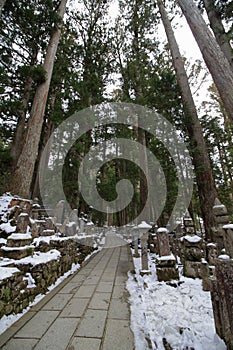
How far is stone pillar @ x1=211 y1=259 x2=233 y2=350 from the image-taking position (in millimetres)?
1373

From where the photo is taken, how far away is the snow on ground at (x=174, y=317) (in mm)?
1554

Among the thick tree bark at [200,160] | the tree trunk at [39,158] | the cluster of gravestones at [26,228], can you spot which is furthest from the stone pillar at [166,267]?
the tree trunk at [39,158]

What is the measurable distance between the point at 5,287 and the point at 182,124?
7.30 metres

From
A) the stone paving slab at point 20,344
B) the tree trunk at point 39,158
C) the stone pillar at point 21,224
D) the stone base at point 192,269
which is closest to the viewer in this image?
the stone paving slab at point 20,344

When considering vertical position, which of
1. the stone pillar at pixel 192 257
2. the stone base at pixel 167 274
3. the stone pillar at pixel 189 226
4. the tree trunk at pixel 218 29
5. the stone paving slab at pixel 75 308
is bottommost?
the stone paving slab at pixel 75 308

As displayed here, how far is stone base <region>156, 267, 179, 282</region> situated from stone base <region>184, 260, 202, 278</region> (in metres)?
0.30

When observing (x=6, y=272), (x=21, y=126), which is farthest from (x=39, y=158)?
(x=6, y=272)

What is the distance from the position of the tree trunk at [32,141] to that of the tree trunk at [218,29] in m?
5.70

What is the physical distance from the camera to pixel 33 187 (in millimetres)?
9320

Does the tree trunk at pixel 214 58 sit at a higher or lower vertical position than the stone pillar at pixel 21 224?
higher

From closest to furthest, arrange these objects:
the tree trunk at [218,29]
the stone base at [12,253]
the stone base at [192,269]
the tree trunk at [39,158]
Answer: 1. the stone base at [12,253]
2. the stone base at [192,269]
3. the tree trunk at [218,29]
4. the tree trunk at [39,158]

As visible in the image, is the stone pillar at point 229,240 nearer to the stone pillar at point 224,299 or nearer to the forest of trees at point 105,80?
the stone pillar at point 224,299

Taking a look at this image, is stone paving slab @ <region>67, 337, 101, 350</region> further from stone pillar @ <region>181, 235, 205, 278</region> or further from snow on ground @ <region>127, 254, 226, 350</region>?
stone pillar @ <region>181, 235, 205, 278</region>

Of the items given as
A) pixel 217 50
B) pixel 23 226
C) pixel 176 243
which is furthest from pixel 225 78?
pixel 23 226
